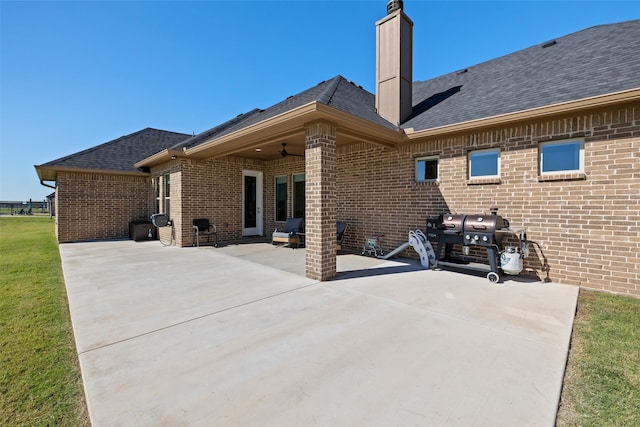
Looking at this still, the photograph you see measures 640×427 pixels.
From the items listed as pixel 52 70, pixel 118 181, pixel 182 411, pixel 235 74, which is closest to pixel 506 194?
pixel 182 411

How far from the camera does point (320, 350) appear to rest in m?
2.58

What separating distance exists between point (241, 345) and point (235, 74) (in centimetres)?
1093

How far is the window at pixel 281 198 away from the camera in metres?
10.6

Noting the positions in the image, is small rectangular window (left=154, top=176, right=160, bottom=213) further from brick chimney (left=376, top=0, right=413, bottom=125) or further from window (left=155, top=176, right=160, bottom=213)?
brick chimney (left=376, top=0, right=413, bottom=125)

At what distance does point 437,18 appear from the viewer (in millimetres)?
→ 8945

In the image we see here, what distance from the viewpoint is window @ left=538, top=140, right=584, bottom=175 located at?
472 centimetres

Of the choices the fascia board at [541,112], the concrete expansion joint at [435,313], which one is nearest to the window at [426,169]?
the fascia board at [541,112]

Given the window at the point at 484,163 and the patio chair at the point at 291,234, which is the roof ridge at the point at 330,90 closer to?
the window at the point at 484,163

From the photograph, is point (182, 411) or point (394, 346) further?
point (394, 346)

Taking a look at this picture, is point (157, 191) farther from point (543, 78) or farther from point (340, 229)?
point (543, 78)

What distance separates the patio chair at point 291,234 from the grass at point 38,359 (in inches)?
203

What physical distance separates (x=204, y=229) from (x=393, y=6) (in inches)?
345

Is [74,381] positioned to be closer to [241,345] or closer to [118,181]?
[241,345]

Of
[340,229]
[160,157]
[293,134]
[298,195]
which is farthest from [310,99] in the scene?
[160,157]
